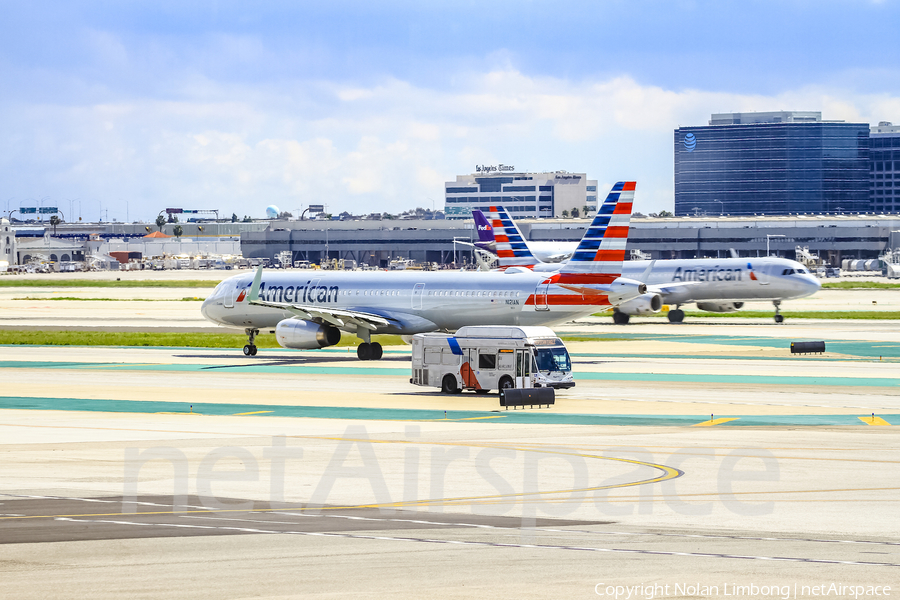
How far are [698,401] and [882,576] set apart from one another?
24.8m

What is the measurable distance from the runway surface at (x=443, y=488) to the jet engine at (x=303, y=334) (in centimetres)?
1081

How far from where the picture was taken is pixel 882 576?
14703 millimetres

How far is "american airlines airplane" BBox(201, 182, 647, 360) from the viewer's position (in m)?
53.4

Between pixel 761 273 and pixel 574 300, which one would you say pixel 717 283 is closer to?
pixel 761 273

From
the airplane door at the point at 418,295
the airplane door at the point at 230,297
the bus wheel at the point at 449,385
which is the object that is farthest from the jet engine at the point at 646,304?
the bus wheel at the point at 449,385

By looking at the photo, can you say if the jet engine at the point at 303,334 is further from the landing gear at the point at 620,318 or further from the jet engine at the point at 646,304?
the landing gear at the point at 620,318

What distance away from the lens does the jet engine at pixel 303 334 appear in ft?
186

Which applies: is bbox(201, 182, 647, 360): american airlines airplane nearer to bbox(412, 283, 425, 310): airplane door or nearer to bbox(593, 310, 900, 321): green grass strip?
bbox(412, 283, 425, 310): airplane door

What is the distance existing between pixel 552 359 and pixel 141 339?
37.7 metres

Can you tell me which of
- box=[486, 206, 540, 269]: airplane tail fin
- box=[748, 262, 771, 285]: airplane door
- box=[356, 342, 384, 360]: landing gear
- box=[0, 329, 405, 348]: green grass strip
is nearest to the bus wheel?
box=[356, 342, 384, 360]: landing gear

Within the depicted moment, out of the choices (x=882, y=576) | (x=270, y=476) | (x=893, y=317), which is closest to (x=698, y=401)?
(x=270, y=476)

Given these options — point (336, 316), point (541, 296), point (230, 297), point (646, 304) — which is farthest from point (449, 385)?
point (646, 304)

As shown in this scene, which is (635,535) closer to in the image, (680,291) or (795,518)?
(795,518)

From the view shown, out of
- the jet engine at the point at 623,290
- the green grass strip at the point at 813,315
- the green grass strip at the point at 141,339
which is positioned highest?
the jet engine at the point at 623,290
